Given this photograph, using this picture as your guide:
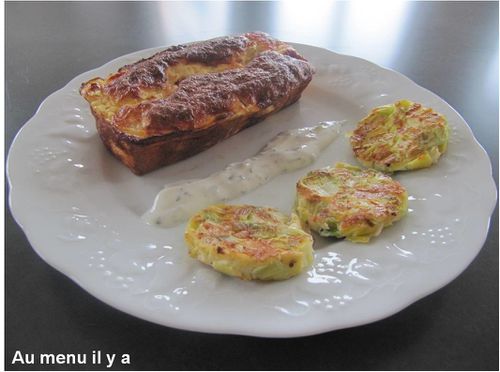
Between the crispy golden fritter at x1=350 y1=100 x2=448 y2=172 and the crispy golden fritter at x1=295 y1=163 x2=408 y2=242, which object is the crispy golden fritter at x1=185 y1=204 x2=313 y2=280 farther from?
the crispy golden fritter at x1=350 y1=100 x2=448 y2=172

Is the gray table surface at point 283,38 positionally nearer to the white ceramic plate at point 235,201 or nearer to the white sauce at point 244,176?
the white ceramic plate at point 235,201

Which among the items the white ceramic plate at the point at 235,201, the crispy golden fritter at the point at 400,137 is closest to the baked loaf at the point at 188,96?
the white ceramic plate at the point at 235,201

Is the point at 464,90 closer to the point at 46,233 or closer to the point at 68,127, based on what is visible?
the point at 68,127

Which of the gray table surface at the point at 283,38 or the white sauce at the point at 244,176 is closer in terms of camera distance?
the gray table surface at the point at 283,38

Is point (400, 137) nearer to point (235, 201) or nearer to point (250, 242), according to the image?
point (235, 201)

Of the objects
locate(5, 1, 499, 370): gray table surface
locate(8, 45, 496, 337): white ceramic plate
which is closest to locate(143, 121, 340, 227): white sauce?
locate(8, 45, 496, 337): white ceramic plate

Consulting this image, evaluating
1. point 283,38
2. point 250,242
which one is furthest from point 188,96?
point 283,38
